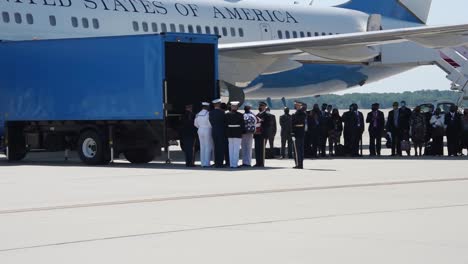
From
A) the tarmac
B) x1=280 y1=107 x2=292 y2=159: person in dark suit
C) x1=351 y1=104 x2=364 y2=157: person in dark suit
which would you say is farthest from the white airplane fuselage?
the tarmac

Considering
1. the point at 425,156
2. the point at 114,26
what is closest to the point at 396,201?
the point at 425,156

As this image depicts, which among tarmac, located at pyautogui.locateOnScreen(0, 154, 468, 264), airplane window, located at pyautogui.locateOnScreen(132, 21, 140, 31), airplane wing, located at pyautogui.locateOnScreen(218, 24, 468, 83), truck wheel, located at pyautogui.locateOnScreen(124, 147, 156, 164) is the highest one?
airplane window, located at pyautogui.locateOnScreen(132, 21, 140, 31)

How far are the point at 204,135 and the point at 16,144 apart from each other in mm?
5184

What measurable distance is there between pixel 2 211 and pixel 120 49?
10.6 meters

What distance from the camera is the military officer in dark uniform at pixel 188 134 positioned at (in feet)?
78.4

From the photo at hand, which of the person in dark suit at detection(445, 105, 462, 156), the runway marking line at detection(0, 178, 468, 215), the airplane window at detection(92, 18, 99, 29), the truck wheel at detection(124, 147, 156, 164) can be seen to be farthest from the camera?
the airplane window at detection(92, 18, 99, 29)

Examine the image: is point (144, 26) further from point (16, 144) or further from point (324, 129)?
point (16, 144)

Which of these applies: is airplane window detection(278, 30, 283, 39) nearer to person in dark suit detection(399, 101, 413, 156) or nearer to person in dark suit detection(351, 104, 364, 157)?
person in dark suit detection(351, 104, 364, 157)

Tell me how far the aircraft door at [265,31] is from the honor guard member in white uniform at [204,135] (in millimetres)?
13045

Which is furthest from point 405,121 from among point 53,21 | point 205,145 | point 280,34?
point 53,21

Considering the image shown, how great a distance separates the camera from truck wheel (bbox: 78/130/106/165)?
80.5ft

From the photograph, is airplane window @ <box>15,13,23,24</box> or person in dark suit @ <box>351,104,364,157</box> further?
person in dark suit @ <box>351,104,364,157</box>

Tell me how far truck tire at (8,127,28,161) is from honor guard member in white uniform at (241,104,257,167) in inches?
224

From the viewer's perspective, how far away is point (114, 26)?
1228 inches
